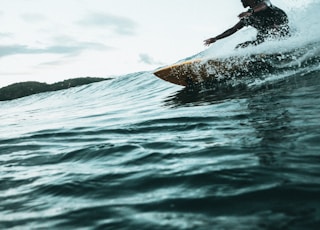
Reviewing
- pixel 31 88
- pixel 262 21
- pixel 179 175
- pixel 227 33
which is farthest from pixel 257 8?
pixel 31 88

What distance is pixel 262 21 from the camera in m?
8.77

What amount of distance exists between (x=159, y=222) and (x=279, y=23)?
27.7 ft

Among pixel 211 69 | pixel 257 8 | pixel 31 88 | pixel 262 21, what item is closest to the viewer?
pixel 257 8

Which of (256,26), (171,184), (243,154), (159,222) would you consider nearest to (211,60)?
(256,26)

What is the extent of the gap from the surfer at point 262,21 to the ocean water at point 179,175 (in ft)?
13.7

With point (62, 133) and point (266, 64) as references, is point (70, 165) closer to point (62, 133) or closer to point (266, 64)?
point (62, 133)

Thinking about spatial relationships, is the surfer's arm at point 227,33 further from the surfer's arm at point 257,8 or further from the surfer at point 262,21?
the surfer's arm at point 257,8

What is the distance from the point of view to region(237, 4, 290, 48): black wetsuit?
28.2ft

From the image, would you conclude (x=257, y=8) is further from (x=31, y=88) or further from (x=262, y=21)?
(x=31, y=88)

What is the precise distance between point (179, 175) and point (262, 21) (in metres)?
7.46

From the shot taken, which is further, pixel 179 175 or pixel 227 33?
pixel 227 33

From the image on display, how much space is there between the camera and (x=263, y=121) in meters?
4.10

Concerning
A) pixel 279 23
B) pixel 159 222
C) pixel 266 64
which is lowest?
pixel 159 222

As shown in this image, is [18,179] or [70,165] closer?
[18,179]
